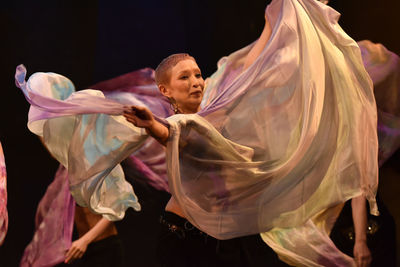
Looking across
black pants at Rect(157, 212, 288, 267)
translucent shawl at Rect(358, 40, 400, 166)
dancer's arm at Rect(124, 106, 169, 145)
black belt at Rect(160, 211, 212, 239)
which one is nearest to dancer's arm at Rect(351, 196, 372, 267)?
translucent shawl at Rect(358, 40, 400, 166)

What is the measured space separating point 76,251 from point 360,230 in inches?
45.3

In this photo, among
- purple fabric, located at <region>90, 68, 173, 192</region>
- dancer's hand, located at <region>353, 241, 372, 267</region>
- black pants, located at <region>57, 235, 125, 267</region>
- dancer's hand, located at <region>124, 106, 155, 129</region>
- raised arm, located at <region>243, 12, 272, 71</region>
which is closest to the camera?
dancer's hand, located at <region>124, 106, 155, 129</region>

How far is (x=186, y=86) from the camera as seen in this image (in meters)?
1.91

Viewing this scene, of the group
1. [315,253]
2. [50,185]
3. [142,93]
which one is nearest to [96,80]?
[142,93]

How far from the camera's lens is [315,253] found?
87.6 inches

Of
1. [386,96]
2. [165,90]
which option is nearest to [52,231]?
[165,90]

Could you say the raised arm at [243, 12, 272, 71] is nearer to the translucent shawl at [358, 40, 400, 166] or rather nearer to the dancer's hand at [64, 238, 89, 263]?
the translucent shawl at [358, 40, 400, 166]

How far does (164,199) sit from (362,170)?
3.33 feet

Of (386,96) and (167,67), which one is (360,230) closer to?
(386,96)

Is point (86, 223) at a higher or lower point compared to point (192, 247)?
lower

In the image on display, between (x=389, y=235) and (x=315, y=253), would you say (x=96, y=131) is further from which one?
(x=389, y=235)

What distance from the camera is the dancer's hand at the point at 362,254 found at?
2.27 metres

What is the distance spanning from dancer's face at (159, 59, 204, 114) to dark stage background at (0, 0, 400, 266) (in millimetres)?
769

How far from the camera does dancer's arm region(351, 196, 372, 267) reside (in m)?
2.28
